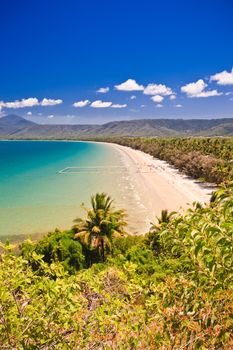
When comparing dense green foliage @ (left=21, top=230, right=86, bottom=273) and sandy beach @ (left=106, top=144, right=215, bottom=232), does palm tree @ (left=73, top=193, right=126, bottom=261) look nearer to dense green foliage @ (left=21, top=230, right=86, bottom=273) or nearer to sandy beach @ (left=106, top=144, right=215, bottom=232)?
dense green foliage @ (left=21, top=230, right=86, bottom=273)

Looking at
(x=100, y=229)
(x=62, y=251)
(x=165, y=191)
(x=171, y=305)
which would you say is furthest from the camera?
(x=165, y=191)

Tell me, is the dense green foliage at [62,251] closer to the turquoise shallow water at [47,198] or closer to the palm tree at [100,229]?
the palm tree at [100,229]

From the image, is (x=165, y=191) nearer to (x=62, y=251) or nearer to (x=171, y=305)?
(x=62, y=251)

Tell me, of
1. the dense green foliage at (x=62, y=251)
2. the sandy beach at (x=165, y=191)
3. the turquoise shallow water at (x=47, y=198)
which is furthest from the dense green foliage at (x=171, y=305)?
the turquoise shallow water at (x=47, y=198)

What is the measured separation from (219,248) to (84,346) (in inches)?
109

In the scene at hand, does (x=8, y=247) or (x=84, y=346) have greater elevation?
(x=8, y=247)

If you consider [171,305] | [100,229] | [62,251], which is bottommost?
[62,251]

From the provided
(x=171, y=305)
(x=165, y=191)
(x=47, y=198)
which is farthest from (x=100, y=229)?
(x=165, y=191)

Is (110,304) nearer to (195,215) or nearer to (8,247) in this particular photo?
(8,247)

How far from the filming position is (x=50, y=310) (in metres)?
4.68

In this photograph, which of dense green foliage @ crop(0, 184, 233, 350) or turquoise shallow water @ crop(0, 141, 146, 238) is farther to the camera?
turquoise shallow water @ crop(0, 141, 146, 238)

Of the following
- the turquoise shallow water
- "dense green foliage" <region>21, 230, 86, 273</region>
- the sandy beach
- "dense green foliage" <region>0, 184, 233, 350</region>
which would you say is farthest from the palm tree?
"dense green foliage" <region>0, 184, 233, 350</region>

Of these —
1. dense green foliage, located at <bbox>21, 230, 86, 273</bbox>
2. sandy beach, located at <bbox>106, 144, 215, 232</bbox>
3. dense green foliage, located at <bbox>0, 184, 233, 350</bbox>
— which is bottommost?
sandy beach, located at <bbox>106, 144, 215, 232</bbox>

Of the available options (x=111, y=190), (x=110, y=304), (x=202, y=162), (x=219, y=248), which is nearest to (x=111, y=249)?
(x=110, y=304)
